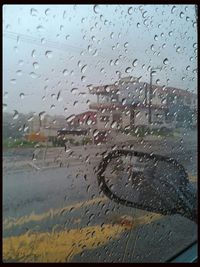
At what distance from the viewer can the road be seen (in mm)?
1230

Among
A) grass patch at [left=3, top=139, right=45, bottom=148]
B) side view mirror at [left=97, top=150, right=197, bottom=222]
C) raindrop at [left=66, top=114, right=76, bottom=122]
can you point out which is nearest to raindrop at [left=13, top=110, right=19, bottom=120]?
grass patch at [left=3, top=139, right=45, bottom=148]

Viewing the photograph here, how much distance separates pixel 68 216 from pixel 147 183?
60 centimetres

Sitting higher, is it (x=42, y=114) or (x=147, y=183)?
(x=42, y=114)

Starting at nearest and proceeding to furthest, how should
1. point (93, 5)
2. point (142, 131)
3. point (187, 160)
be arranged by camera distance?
point (93, 5), point (142, 131), point (187, 160)

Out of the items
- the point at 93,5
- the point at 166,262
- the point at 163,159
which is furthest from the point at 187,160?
the point at 93,5

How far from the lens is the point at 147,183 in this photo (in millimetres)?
1846

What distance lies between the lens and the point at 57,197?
4.41 feet

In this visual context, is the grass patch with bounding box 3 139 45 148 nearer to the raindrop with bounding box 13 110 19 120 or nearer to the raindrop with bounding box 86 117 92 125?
the raindrop with bounding box 13 110 19 120

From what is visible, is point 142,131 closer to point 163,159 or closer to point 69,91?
point 163,159

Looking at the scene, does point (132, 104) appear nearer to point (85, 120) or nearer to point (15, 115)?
point (85, 120)

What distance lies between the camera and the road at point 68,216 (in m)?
1.23

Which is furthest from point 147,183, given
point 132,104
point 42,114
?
point 42,114

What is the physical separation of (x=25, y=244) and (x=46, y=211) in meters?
0.13

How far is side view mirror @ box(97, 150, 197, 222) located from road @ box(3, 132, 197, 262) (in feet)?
0.14
